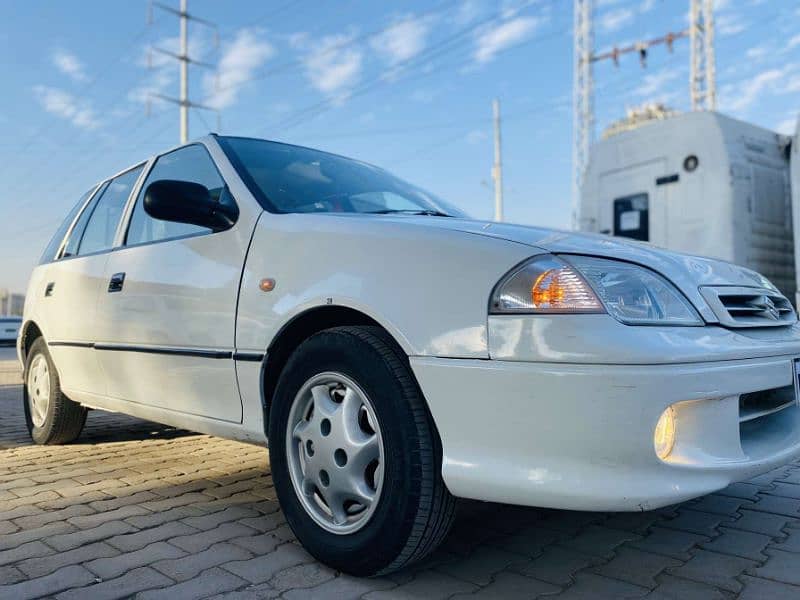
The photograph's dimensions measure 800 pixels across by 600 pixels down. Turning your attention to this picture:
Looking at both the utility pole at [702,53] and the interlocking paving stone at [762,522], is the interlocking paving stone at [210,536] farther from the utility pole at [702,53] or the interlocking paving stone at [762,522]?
the utility pole at [702,53]

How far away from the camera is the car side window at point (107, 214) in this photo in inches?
147

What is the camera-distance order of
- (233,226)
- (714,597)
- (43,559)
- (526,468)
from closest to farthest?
(526,468), (714,597), (43,559), (233,226)

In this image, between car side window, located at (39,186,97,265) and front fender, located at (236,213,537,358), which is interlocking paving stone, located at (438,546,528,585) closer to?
front fender, located at (236,213,537,358)

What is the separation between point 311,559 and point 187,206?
136 centimetres

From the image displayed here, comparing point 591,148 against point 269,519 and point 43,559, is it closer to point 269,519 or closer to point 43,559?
point 269,519

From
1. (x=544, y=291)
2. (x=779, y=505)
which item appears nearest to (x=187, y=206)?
(x=544, y=291)

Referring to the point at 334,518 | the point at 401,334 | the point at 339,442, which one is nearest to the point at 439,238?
the point at 401,334

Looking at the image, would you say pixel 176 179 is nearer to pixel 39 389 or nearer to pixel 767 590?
pixel 39 389

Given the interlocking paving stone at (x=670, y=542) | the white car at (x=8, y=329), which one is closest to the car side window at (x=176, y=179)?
the interlocking paving stone at (x=670, y=542)

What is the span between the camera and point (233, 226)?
106 inches

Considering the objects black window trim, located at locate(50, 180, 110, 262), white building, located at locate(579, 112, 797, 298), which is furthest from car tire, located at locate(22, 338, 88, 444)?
white building, located at locate(579, 112, 797, 298)

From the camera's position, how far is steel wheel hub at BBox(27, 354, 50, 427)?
4.21m

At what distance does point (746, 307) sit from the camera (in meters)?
2.25

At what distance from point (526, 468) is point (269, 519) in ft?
4.25
